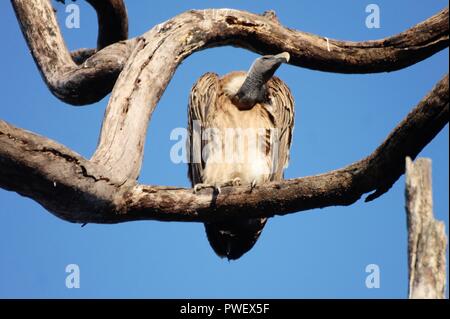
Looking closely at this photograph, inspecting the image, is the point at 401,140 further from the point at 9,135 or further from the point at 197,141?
the point at 197,141

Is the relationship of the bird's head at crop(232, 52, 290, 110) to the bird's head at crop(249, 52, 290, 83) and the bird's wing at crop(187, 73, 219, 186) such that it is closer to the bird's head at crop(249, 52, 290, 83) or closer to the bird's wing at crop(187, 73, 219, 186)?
the bird's head at crop(249, 52, 290, 83)

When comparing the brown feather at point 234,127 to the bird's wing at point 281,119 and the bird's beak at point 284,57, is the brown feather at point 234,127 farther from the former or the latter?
the bird's beak at point 284,57

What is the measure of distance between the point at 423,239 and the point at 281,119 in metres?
4.03

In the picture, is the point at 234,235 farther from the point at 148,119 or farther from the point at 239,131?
the point at 148,119

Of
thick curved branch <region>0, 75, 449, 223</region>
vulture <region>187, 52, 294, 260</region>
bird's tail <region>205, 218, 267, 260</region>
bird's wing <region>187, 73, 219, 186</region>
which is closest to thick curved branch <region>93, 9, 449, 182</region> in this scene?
thick curved branch <region>0, 75, 449, 223</region>

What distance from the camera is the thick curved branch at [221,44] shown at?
258 inches

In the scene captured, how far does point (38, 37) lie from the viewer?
751cm

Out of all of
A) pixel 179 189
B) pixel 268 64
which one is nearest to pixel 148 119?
pixel 179 189

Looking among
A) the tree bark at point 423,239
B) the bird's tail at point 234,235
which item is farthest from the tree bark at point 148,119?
the bird's tail at point 234,235

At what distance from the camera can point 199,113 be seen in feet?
24.7

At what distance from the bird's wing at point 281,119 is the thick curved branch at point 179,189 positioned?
6.69 feet

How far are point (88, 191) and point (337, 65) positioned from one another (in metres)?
2.58
